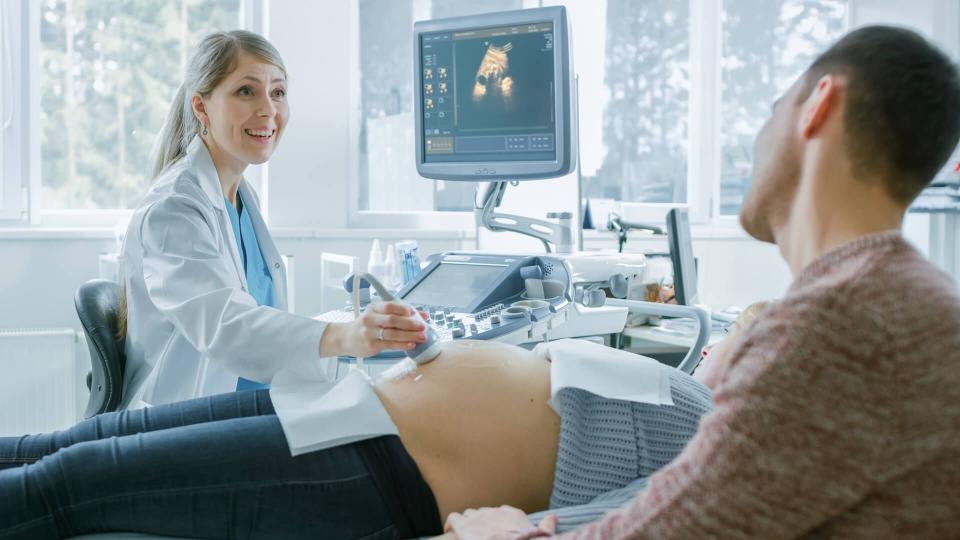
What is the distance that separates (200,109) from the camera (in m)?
1.90

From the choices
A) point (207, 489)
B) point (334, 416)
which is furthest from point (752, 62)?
point (207, 489)

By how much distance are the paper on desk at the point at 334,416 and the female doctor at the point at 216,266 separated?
5.0 inches

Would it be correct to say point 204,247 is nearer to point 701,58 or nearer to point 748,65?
point 701,58

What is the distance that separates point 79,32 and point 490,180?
5.96ft

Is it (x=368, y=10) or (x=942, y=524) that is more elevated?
(x=368, y=10)

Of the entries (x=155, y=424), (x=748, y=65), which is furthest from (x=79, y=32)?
(x=748, y=65)

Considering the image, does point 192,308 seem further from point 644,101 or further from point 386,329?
point 644,101

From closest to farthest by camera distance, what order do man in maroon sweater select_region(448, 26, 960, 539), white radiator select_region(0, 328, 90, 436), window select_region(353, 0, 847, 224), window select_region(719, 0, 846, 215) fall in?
man in maroon sweater select_region(448, 26, 960, 539) → white radiator select_region(0, 328, 90, 436) → window select_region(353, 0, 847, 224) → window select_region(719, 0, 846, 215)

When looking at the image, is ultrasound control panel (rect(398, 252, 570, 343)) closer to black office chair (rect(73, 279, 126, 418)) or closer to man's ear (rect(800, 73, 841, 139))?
black office chair (rect(73, 279, 126, 418))

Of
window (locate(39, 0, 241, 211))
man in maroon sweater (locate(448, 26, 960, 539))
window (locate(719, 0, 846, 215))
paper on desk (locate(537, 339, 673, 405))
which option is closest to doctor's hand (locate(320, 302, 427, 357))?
paper on desk (locate(537, 339, 673, 405))

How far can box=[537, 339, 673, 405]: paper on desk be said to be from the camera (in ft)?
3.99

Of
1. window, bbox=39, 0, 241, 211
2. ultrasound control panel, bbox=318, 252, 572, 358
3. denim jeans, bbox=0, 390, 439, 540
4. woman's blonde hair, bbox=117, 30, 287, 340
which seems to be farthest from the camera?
window, bbox=39, 0, 241, 211

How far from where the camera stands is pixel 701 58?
13.2ft

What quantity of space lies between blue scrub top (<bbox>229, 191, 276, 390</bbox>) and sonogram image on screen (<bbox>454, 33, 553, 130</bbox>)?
0.57 metres
